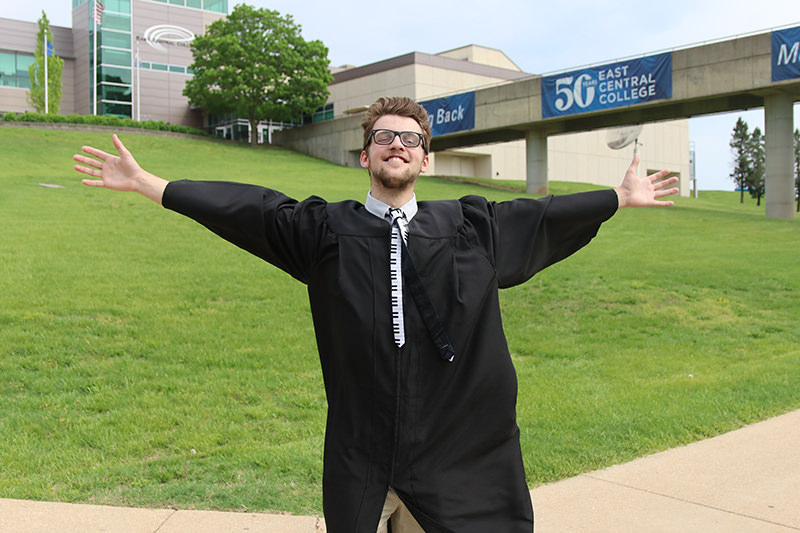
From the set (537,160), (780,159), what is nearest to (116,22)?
(537,160)

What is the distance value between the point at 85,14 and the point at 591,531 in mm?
65062

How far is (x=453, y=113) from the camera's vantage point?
3825cm

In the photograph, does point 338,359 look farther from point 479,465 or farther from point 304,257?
point 479,465

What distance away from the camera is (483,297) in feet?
9.36

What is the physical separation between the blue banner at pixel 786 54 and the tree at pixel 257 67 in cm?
3168

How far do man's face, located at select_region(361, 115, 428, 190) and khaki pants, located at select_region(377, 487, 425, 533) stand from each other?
118 centimetres

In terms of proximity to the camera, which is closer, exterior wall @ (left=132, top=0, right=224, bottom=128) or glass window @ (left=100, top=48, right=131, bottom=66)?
glass window @ (left=100, top=48, right=131, bottom=66)

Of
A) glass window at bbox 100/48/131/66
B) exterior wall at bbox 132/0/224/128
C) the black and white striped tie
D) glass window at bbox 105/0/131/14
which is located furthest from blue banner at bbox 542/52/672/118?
glass window at bbox 105/0/131/14

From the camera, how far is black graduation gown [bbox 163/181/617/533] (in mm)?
2686

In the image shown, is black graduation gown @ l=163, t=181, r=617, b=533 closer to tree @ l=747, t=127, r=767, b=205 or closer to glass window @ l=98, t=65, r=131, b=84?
glass window @ l=98, t=65, r=131, b=84

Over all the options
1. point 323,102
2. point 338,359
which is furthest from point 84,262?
point 323,102

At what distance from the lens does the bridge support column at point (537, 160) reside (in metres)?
36.5

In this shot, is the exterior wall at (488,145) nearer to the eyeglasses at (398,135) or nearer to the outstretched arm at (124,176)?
the outstretched arm at (124,176)

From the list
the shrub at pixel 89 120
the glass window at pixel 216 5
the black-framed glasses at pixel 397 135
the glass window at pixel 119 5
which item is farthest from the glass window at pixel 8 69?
the black-framed glasses at pixel 397 135
